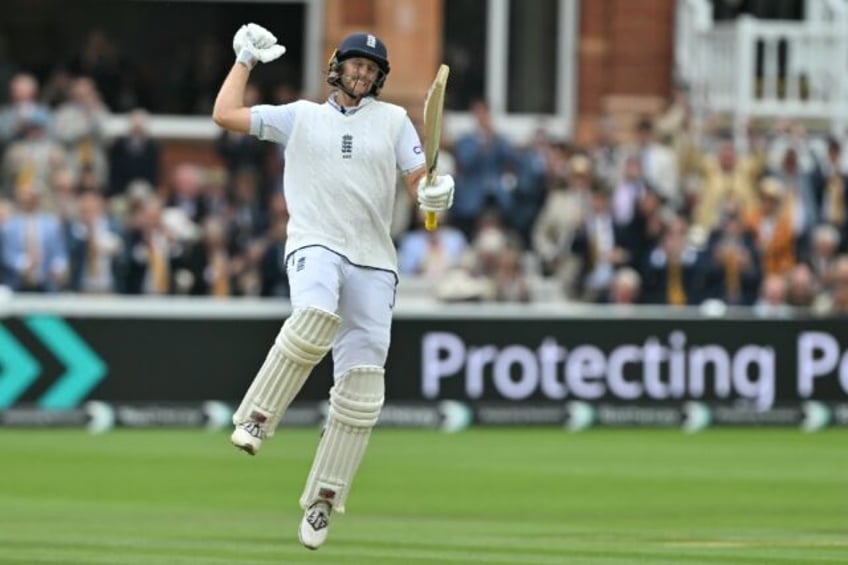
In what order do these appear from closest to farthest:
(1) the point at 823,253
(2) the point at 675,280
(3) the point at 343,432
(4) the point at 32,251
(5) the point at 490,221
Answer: (3) the point at 343,432 → (4) the point at 32,251 → (2) the point at 675,280 → (5) the point at 490,221 → (1) the point at 823,253

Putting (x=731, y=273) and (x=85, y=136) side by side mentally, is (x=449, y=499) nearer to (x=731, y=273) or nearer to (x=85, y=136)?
(x=731, y=273)

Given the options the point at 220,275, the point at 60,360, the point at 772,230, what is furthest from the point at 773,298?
the point at 60,360

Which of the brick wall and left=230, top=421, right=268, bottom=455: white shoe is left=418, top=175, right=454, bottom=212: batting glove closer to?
left=230, top=421, right=268, bottom=455: white shoe

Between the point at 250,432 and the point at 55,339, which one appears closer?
the point at 250,432

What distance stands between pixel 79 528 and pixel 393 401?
7885 mm

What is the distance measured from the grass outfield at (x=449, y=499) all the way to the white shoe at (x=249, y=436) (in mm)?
626

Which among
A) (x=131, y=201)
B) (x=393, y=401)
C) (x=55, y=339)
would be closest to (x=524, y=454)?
(x=393, y=401)

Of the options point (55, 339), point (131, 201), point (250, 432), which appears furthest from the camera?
point (131, 201)

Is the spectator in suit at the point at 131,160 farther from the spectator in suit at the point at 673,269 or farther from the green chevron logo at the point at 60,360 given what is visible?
the spectator in suit at the point at 673,269

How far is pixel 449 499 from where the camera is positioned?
14.8 meters

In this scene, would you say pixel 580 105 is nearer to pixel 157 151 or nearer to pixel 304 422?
pixel 157 151

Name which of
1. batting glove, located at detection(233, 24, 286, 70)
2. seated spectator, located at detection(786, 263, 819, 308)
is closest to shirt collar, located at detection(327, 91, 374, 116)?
batting glove, located at detection(233, 24, 286, 70)

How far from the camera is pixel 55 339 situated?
64.4 ft

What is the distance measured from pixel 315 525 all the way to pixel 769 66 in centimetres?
1726
